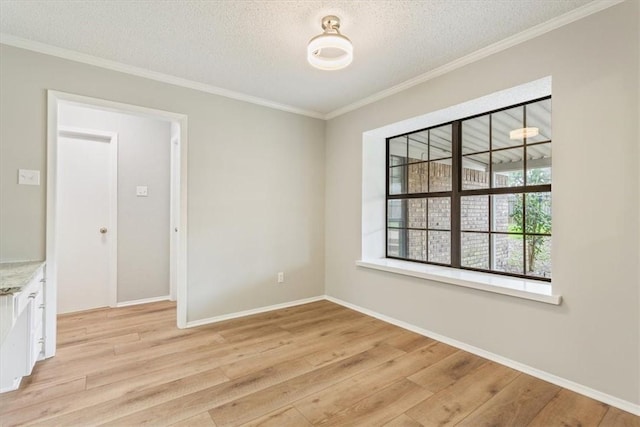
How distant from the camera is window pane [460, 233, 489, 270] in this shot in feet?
9.30

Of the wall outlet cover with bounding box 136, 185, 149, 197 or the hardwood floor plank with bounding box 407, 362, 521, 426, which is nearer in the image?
the hardwood floor plank with bounding box 407, 362, 521, 426

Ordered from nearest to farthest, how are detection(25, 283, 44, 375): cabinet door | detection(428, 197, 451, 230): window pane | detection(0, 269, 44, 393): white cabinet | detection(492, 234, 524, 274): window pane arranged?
detection(0, 269, 44, 393): white cabinet → detection(25, 283, 44, 375): cabinet door → detection(492, 234, 524, 274): window pane → detection(428, 197, 451, 230): window pane

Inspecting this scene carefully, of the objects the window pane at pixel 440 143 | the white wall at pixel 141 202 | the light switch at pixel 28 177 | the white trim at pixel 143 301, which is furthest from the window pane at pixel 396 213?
the light switch at pixel 28 177

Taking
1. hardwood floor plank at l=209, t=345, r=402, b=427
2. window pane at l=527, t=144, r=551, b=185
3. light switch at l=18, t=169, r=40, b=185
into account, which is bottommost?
hardwood floor plank at l=209, t=345, r=402, b=427

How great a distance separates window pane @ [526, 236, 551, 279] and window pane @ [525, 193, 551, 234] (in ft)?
0.24

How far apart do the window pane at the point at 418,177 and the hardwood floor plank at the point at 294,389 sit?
1738mm

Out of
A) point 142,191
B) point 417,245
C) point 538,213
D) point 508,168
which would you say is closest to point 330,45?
point 508,168

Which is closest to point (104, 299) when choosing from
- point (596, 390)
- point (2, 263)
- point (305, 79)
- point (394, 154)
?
point (2, 263)

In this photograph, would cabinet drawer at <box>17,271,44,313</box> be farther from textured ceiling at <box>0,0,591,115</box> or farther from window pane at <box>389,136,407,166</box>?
window pane at <box>389,136,407,166</box>

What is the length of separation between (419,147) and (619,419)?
8.72ft

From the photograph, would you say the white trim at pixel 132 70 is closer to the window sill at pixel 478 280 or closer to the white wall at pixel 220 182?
the white wall at pixel 220 182

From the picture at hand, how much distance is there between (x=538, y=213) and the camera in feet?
8.13

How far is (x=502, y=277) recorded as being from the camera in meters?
2.62

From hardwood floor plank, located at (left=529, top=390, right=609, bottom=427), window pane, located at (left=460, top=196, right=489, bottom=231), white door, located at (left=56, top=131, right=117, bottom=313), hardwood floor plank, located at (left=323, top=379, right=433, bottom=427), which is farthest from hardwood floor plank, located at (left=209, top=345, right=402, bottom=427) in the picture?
white door, located at (left=56, top=131, right=117, bottom=313)
